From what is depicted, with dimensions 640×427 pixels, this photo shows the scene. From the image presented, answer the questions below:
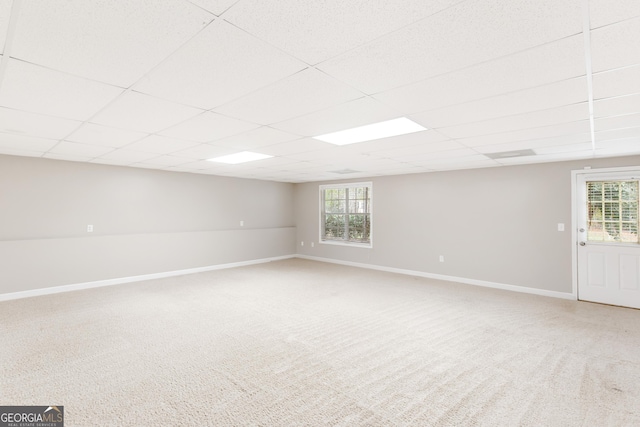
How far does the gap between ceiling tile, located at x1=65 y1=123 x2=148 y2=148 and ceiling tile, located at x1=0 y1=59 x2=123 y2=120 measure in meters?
0.43

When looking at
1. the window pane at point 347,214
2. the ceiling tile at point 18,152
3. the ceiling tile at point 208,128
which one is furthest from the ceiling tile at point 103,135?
the window pane at point 347,214

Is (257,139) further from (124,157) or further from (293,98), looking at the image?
(124,157)

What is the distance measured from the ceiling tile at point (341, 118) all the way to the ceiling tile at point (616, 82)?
1288 mm

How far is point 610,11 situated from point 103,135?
412cm

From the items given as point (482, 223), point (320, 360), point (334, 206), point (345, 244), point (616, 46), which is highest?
point (616, 46)

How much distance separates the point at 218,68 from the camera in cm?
173

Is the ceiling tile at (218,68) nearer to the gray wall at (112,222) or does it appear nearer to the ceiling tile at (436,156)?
the ceiling tile at (436,156)

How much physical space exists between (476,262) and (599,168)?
7.59 feet

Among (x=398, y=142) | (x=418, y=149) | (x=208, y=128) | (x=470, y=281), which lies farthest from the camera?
(x=470, y=281)

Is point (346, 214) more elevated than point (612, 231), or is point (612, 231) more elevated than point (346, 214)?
point (346, 214)

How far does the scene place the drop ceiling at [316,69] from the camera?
4.14 feet

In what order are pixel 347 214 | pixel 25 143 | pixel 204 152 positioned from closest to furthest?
pixel 25 143, pixel 204 152, pixel 347 214

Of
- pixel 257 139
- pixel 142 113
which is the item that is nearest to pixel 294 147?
pixel 257 139

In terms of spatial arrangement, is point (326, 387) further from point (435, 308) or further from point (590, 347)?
point (590, 347)
